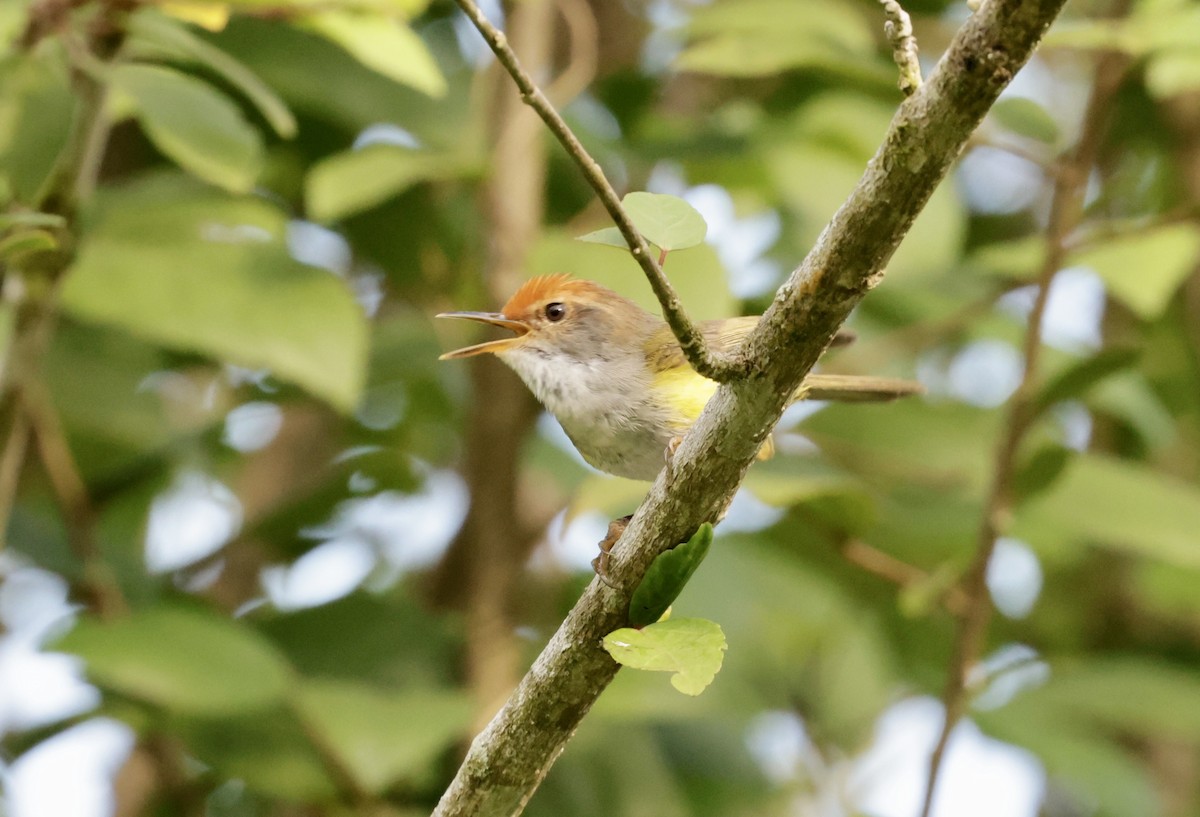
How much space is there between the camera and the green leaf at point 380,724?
297 cm

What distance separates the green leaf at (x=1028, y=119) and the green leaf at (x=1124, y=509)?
0.82 m

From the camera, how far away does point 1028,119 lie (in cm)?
312

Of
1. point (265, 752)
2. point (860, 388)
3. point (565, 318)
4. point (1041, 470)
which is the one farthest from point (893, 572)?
point (265, 752)

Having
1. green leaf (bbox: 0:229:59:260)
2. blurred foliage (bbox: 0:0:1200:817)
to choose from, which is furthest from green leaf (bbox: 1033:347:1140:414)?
green leaf (bbox: 0:229:59:260)

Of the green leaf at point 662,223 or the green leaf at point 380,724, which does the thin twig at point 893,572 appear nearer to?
the green leaf at point 380,724

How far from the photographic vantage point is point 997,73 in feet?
4.39

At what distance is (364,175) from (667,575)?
6.11 ft

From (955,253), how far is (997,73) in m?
2.96

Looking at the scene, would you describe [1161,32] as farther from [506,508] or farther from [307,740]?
[307,740]

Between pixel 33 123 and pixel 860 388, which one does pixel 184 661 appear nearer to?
pixel 33 123

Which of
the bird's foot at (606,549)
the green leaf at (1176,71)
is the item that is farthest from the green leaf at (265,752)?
the green leaf at (1176,71)

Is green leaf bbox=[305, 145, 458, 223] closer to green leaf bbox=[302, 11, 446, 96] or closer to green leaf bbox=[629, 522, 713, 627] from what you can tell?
green leaf bbox=[302, 11, 446, 96]

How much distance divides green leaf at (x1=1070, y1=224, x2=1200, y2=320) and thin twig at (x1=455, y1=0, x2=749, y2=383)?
2.04 m

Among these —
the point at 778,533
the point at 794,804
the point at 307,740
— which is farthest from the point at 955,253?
the point at 307,740
